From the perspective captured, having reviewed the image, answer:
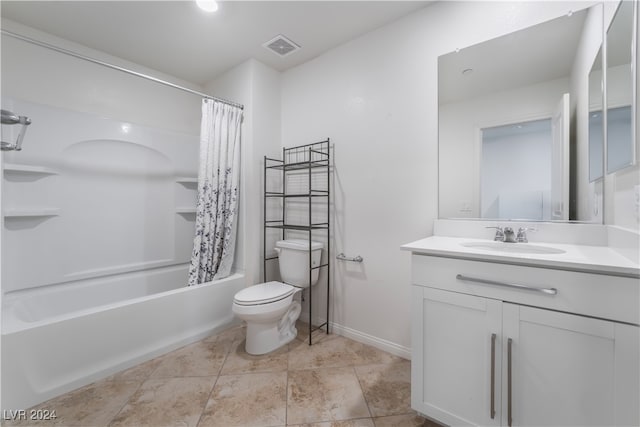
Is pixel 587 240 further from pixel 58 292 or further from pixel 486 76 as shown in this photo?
pixel 58 292

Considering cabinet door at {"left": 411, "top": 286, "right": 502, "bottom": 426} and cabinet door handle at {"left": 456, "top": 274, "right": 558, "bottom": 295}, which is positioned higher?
cabinet door handle at {"left": 456, "top": 274, "right": 558, "bottom": 295}

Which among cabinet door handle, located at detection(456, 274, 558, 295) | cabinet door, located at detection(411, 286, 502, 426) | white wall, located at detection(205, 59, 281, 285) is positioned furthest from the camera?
white wall, located at detection(205, 59, 281, 285)

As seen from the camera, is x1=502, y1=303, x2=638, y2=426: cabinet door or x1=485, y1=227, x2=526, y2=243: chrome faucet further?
x1=485, y1=227, x2=526, y2=243: chrome faucet

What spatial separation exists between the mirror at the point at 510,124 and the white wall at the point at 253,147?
1517 mm

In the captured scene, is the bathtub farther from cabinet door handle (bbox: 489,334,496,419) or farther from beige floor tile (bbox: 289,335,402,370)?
cabinet door handle (bbox: 489,334,496,419)

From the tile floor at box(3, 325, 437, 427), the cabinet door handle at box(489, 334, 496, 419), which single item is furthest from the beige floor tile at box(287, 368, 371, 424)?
the cabinet door handle at box(489, 334, 496, 419)

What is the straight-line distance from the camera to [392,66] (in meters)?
1.89

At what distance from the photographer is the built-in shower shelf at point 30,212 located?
182 cm

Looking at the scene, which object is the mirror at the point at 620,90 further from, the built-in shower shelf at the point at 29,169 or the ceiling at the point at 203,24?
the built-in shower shelf at the point at 29,169

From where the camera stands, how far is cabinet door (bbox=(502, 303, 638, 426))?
2.66ft

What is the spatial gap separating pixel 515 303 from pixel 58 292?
9.79ft

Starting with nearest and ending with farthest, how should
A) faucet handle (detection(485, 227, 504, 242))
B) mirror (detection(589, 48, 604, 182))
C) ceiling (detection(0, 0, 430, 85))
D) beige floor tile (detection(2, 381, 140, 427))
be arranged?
1. mirror (detection(589, 48, 604, 182))
2. beige floor tile (detection(2, 381, 140, 427))
3. faucet handle (detection(485, 227, 504, 242))
4. ceiling (detection(0, 0, 430, 85))

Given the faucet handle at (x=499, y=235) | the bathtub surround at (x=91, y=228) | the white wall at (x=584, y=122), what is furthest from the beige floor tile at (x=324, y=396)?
the white wall at (x=584, y=122)

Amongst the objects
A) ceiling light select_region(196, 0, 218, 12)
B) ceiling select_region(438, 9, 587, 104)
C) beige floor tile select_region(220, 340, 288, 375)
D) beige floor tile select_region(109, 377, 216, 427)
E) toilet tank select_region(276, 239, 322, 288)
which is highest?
ceiling light select_region(196, 0, 218, 12)
